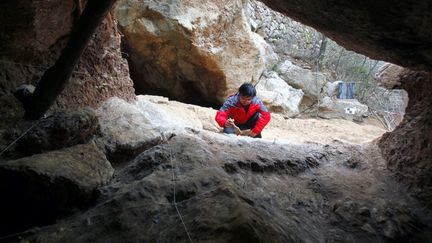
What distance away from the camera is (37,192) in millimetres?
1646

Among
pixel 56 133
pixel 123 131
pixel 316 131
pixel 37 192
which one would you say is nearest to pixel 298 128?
pixel 316 131

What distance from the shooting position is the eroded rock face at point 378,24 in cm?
162

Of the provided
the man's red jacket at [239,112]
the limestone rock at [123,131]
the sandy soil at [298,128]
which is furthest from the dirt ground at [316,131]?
the limestone rock at [123,131]

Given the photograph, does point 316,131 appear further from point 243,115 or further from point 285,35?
point 285,35

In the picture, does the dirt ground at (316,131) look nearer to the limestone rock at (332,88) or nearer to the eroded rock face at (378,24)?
the limestone rock at (332,88)

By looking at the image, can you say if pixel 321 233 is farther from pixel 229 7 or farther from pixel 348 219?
pixel 229 7

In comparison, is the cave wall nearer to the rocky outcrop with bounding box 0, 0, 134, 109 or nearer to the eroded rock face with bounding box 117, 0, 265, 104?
the rocky outcrop with bounding box 0, 0, 134, 109

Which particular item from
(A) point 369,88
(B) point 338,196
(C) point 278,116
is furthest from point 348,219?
(A) point 369,88

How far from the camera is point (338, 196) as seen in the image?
2.32 m

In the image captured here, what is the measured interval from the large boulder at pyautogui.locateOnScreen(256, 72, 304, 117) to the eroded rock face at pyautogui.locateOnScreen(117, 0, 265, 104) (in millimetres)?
1252

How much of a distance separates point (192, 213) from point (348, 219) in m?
1.08

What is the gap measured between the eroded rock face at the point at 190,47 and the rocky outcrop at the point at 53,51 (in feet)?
11.6

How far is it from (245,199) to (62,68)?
1532 millimetres

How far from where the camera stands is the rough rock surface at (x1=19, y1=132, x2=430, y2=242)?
149 cm
